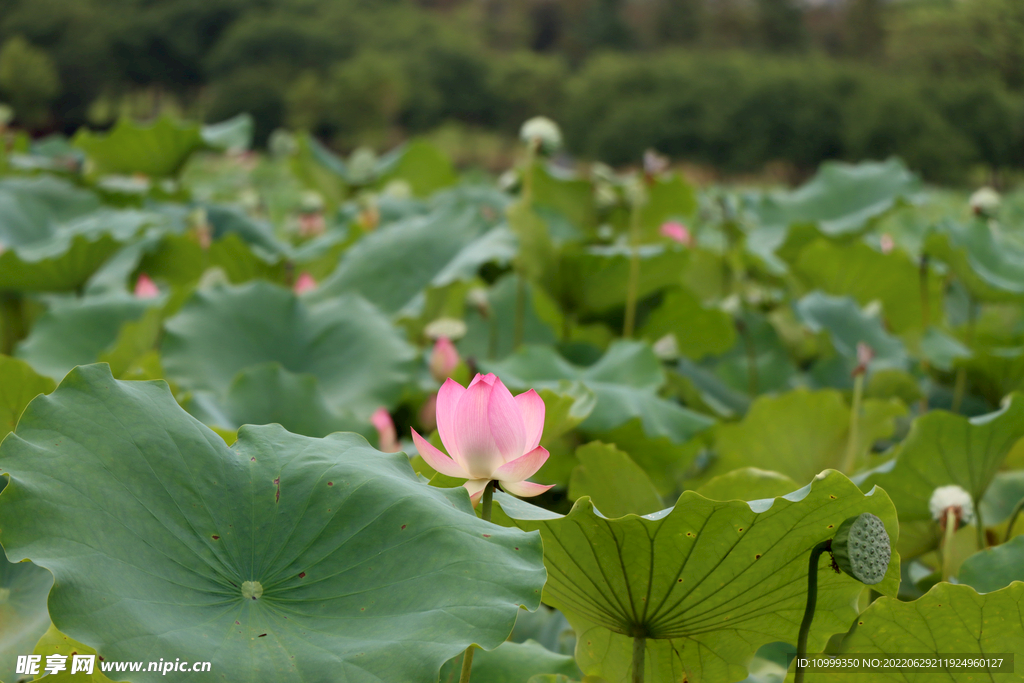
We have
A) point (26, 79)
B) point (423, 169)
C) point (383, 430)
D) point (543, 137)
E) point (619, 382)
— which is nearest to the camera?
point (383, 430)

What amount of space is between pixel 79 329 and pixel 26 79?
491cm

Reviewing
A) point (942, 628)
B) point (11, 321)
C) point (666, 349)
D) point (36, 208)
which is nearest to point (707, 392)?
point (666, 349)

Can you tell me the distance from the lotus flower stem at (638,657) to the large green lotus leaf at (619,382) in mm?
404

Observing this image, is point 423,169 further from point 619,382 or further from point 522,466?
point 522,466

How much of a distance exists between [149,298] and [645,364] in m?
0.80

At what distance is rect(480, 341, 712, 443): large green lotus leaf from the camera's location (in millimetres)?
962

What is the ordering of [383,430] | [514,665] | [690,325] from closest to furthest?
[514,665] < [383,430] < [690,325]

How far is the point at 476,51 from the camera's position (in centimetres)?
3828

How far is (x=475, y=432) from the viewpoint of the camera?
0.50m

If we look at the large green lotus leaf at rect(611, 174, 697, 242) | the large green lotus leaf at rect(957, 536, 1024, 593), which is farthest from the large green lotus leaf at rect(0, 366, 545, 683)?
the large green lotus leaf at rect(611, 174, 697, 242)

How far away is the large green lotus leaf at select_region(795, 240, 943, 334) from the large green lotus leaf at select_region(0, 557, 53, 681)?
1.37 metres

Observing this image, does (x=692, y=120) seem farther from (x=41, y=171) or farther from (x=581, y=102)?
(x=41, y=171)

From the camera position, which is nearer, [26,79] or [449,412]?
[449,412]

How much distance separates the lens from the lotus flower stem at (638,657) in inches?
21.6
